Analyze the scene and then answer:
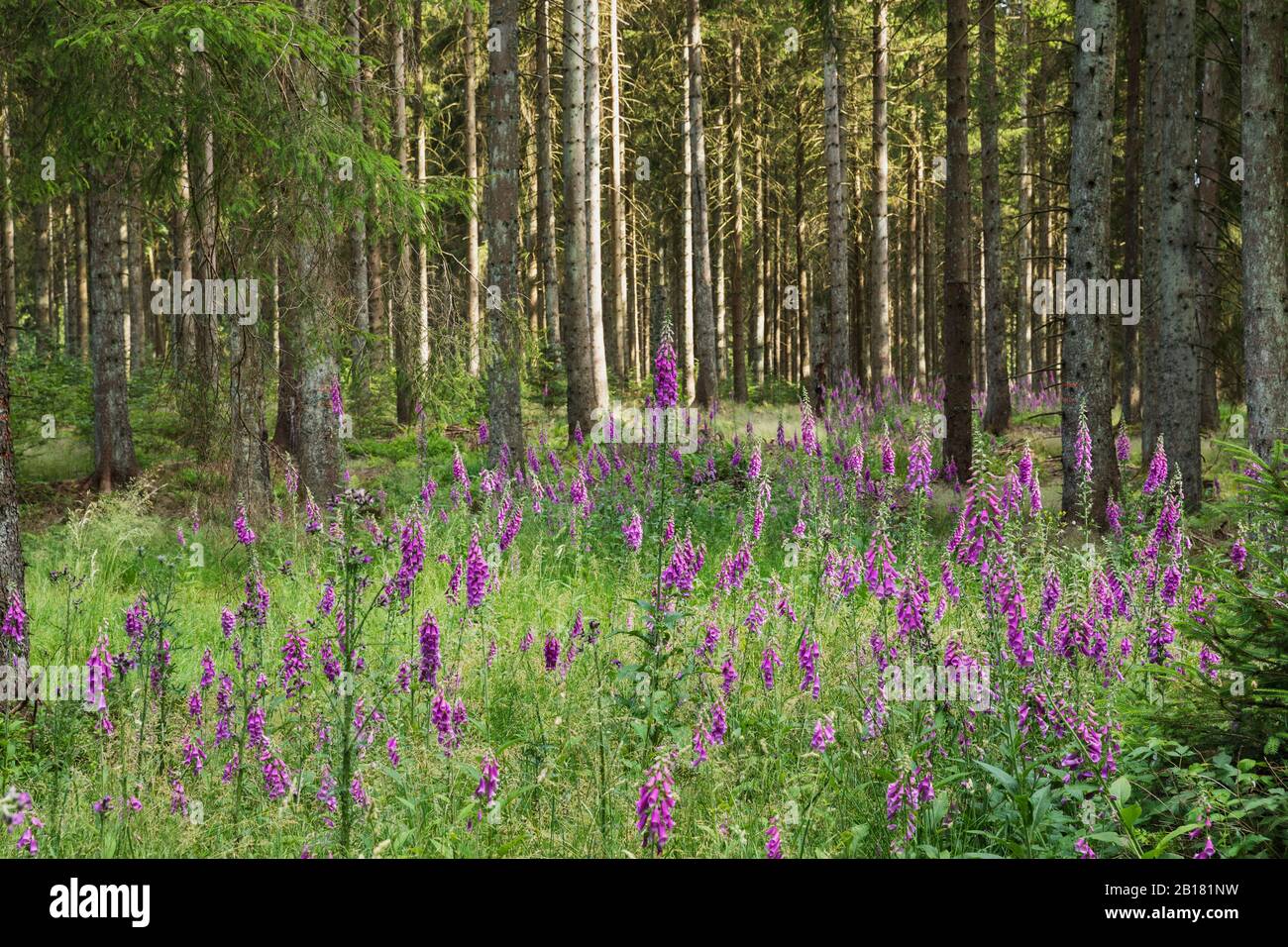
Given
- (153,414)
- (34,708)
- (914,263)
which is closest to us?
(34,708)

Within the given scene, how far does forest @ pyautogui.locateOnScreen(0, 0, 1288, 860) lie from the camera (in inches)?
152

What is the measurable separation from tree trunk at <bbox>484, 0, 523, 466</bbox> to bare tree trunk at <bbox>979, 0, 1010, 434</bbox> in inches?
274

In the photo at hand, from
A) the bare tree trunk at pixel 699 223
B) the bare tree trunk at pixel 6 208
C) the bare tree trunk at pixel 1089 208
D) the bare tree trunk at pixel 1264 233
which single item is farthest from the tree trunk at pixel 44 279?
the bare tree trunk at pixel 1264 233

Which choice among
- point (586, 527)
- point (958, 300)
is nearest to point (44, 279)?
point (586, 527)

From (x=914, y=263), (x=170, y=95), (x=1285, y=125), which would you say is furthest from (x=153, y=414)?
(x=914, y=263)

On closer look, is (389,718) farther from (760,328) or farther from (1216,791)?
(760,328)

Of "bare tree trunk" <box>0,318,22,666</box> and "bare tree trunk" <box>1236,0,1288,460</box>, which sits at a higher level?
"bare tree trunk" <box>1236,0,1288,460</box>

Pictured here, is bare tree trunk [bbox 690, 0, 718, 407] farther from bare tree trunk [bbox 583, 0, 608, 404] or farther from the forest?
bare tree trunk [bbox 583, 0, 608, 404]

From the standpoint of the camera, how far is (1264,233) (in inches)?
386

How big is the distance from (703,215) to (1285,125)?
10.5 metres

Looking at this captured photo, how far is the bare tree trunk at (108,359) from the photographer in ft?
46.3

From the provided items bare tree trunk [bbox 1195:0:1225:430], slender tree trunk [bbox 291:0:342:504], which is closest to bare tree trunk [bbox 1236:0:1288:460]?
bare tree trunk [bbox 1195:0:1225:430]

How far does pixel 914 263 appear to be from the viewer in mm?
33438

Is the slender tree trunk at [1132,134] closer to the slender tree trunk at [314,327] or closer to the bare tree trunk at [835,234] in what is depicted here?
the bare tree trunk at [835,234]
